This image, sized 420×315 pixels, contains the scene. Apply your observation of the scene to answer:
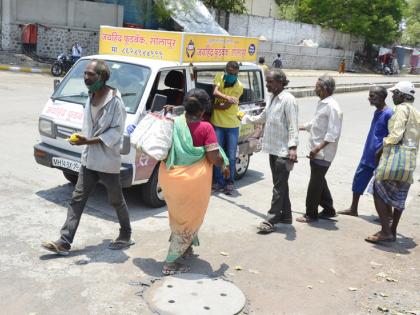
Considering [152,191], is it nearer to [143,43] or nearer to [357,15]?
[143,43]

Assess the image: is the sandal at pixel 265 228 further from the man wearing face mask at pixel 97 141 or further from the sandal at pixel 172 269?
the man wearing face mask at pixel 97 141

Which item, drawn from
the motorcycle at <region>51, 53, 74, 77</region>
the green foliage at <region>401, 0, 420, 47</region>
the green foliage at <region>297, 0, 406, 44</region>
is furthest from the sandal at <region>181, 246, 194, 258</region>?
the green foliage at <region>401, 0, 420, 47</region>

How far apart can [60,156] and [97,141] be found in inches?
59.2

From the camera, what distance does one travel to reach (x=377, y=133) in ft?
20.4

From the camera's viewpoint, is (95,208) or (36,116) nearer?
(95,208)

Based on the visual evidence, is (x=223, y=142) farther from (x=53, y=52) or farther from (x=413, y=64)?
(x=413, y=64)

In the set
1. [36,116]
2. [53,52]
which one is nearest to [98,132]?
[36,116]

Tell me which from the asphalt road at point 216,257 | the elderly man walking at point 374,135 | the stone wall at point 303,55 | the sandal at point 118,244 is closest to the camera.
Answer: the asphalt road at point 216,257

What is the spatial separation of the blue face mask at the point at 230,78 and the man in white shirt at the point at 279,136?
124cm

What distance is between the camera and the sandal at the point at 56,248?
15.1 ft

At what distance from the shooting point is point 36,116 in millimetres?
11305

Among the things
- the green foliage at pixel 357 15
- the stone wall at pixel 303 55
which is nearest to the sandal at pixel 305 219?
the stone wall at pixel 303 55

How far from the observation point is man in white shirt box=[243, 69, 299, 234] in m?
5.65

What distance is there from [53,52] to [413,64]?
1633 inches
